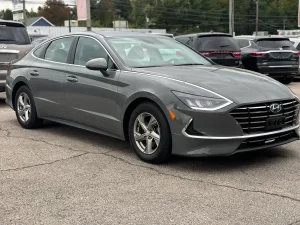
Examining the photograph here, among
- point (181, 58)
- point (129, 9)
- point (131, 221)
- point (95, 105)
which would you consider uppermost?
point (129, 9)

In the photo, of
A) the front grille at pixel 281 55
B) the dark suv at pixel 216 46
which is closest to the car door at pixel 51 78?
the dark suv at pixel 216 46

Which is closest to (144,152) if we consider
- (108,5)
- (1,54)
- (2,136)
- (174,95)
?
(174,95)

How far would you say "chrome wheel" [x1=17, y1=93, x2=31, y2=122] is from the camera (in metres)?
7.34

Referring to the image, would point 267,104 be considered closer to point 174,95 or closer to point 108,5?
point 174,95

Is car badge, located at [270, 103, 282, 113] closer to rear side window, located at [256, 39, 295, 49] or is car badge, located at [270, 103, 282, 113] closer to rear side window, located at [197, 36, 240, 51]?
rear side window, located at [197, 36, 240, 51]

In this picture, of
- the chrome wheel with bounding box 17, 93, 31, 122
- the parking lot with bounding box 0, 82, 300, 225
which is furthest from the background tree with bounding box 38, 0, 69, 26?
the parking lot with bounding box 0, 82, 300, 225

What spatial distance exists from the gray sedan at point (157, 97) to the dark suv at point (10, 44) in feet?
10.1

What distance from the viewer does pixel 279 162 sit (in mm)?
5293

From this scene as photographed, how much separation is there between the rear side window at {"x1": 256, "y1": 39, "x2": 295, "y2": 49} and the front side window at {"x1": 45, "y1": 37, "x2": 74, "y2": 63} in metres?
9.66

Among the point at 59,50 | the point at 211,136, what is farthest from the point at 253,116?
the point at 59,50

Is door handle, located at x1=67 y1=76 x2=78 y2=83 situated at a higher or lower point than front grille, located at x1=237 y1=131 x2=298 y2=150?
higher

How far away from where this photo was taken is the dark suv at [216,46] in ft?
43.4

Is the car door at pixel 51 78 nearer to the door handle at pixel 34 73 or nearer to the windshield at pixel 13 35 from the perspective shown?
the door handle at pixel 34 73

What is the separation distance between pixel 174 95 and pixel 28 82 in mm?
3179
